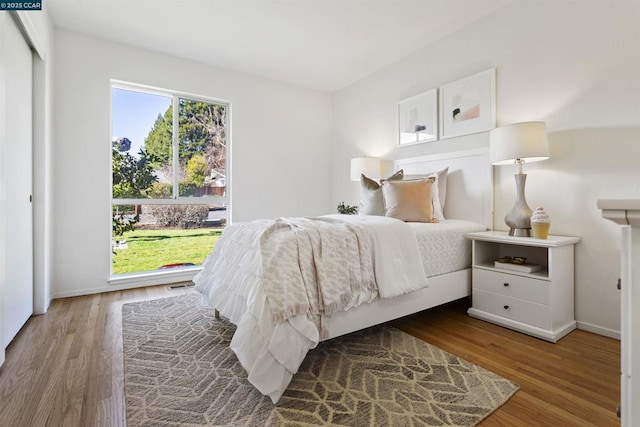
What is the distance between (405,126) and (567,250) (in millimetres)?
2021

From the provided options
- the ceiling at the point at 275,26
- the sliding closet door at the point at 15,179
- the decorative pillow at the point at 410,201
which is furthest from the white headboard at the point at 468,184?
the sliding closet door at the point at 15,179

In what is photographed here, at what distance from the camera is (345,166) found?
15.1 feet

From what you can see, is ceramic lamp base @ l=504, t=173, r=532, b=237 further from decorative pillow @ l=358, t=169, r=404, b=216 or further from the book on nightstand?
decorative pillow @ l=358, t=169, r=404, b=216

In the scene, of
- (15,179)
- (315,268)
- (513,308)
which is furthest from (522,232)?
(15,179)

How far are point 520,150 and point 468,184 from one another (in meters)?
0.77

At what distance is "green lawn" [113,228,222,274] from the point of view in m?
3.50

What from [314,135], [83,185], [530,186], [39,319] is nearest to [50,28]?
[83,185]

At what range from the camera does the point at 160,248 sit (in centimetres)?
371

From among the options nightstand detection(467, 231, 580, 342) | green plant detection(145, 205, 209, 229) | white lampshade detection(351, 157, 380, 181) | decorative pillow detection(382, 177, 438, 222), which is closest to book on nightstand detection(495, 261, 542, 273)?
nightstand detection(467, 231, 580, 342)

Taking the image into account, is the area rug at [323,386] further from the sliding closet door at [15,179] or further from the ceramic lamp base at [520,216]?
the ceramic lamp base at [520,216]

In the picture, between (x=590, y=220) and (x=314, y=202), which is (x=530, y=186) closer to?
(x=590, y=220)

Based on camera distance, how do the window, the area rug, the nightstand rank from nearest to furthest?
the area rug < the nightstand < the window

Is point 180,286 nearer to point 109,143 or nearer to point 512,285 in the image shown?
point 109,143

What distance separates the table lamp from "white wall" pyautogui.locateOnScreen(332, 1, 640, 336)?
0.26 meters
